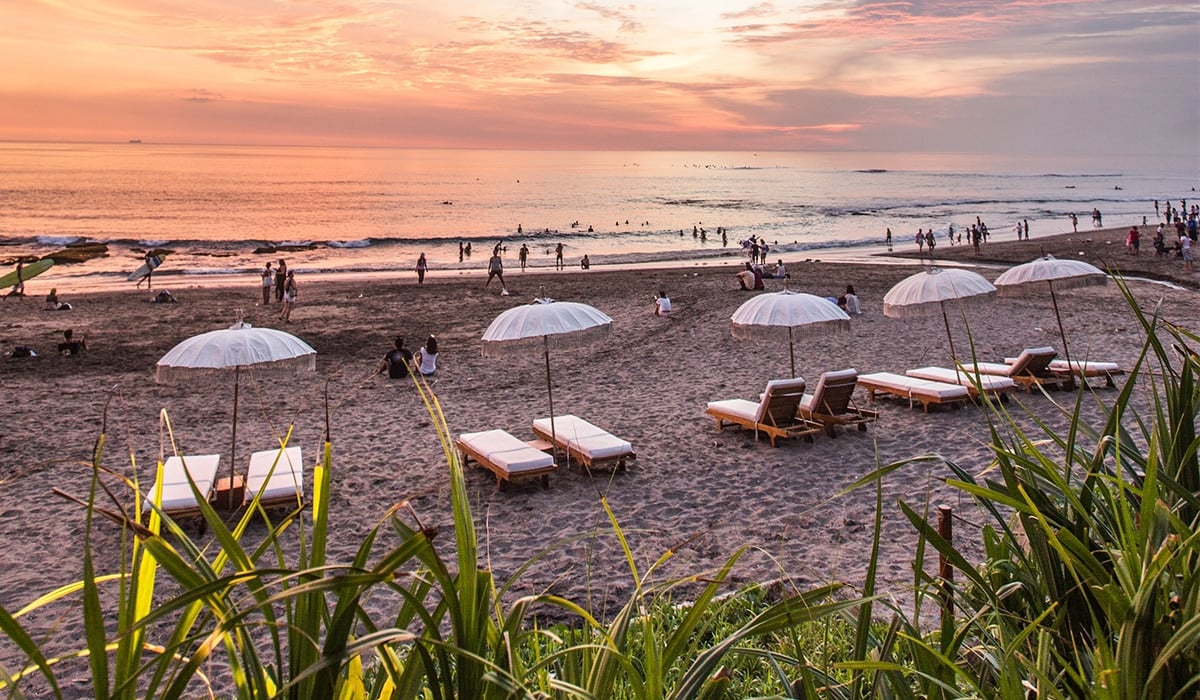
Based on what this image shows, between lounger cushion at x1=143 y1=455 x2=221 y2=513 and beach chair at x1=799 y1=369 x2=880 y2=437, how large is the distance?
667cm

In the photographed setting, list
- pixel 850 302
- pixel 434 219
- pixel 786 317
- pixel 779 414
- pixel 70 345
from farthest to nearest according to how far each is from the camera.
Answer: pixel 434 219 < pixel 850 302 < pixel 70 345 < pixel 786 317 < pixel 779 414

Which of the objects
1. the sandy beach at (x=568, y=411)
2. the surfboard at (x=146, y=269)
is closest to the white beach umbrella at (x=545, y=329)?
the sandy beach at (x=568, y=411)

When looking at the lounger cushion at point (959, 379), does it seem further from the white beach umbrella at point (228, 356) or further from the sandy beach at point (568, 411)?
the white beach umbrella at point (228, 356)

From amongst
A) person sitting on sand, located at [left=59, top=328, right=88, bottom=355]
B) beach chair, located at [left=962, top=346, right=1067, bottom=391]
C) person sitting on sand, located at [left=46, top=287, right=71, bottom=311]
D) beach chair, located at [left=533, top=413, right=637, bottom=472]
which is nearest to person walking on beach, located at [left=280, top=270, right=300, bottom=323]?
person sitting on sand, located at [left=59, top=328, right=88, bottom=355]

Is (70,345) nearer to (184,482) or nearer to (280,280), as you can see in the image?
(280,280)

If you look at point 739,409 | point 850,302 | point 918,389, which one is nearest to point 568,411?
point 739,409

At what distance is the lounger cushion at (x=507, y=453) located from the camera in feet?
28.2

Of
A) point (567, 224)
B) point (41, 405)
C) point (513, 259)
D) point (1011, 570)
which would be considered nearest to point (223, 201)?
point (567, 224)

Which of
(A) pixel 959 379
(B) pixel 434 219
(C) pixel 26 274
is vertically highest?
(B) pixel 434 219

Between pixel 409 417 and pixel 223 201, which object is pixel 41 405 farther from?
pixel 223 201

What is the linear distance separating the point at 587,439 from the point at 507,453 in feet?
3.08

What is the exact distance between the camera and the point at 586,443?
9219 millimetres

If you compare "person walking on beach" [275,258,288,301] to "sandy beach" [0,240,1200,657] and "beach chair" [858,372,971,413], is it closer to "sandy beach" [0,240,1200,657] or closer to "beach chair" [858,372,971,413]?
"sandy beach" [0,240,1200,657]

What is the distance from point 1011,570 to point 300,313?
21942 mm
